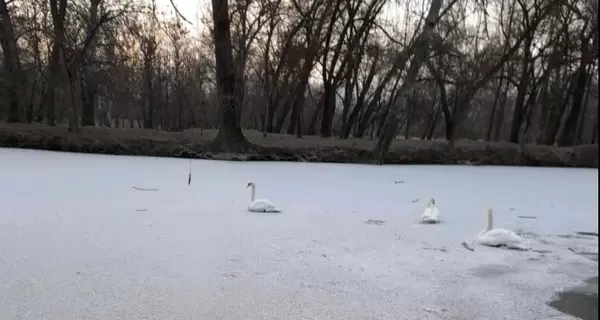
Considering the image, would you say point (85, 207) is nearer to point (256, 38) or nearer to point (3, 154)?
point (3, 154)

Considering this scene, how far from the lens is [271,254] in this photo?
3941mm

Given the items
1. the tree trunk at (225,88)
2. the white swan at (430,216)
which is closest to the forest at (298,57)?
the tree trunk at (225,88)

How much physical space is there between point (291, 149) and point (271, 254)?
30.4 feet

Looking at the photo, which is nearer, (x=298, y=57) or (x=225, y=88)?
(x=225, y=88)

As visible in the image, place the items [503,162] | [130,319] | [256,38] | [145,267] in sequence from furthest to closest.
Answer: [256,38] < [503,162] < [145,267] < [130,319]

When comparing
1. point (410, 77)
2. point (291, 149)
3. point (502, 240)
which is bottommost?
point (502, 240)

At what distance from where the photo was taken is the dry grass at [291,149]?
42.1ft

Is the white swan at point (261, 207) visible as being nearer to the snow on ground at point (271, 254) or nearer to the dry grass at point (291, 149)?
the snow on ground at point (271, 254)

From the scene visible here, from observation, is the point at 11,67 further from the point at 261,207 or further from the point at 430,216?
the point at 430,216

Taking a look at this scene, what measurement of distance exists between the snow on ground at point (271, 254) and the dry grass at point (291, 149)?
500cm

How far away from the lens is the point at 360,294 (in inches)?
124

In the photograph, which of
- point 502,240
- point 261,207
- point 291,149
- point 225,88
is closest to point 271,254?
point 261,207

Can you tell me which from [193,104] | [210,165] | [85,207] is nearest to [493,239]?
[85,207]

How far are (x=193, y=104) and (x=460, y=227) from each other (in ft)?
77.1
